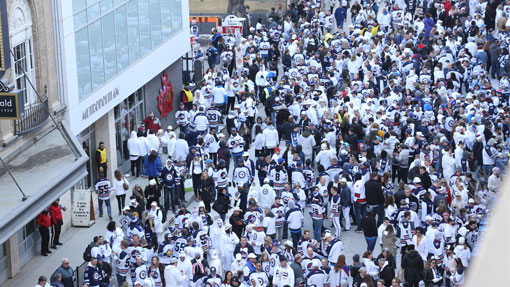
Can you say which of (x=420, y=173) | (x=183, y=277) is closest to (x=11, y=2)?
(x=183, y=277)

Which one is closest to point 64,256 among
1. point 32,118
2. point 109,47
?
point 32,118

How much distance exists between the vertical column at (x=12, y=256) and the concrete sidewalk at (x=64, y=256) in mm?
150

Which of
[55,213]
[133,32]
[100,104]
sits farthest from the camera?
[133,32]

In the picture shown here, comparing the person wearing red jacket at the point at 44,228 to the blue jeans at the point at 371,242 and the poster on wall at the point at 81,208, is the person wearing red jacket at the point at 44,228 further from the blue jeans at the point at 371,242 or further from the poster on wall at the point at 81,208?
the blue jeans at the point at 371,242

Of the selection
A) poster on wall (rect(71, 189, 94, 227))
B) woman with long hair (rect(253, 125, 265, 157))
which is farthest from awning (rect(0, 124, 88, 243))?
woman with long hair (rect(253, 125, 265, 157))

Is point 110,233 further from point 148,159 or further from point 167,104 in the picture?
point 167,104

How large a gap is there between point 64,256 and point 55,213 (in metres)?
1.01

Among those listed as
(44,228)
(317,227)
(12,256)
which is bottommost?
(12,256)

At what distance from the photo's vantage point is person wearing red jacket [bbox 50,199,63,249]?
19.8m

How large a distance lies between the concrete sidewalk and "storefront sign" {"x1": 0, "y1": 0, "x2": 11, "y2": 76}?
445 cm

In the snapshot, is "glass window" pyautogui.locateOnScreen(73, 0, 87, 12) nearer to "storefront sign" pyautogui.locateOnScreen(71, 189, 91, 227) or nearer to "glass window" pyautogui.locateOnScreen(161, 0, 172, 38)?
"storefront sign" pyautogui.locateOnScreen(71, 189, 91, 227)

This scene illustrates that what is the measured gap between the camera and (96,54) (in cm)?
2350

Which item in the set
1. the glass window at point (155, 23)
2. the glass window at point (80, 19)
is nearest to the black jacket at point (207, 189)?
the glass window at point (80, 19)

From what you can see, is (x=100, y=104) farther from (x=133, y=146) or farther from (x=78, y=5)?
(x=78, y=5)
